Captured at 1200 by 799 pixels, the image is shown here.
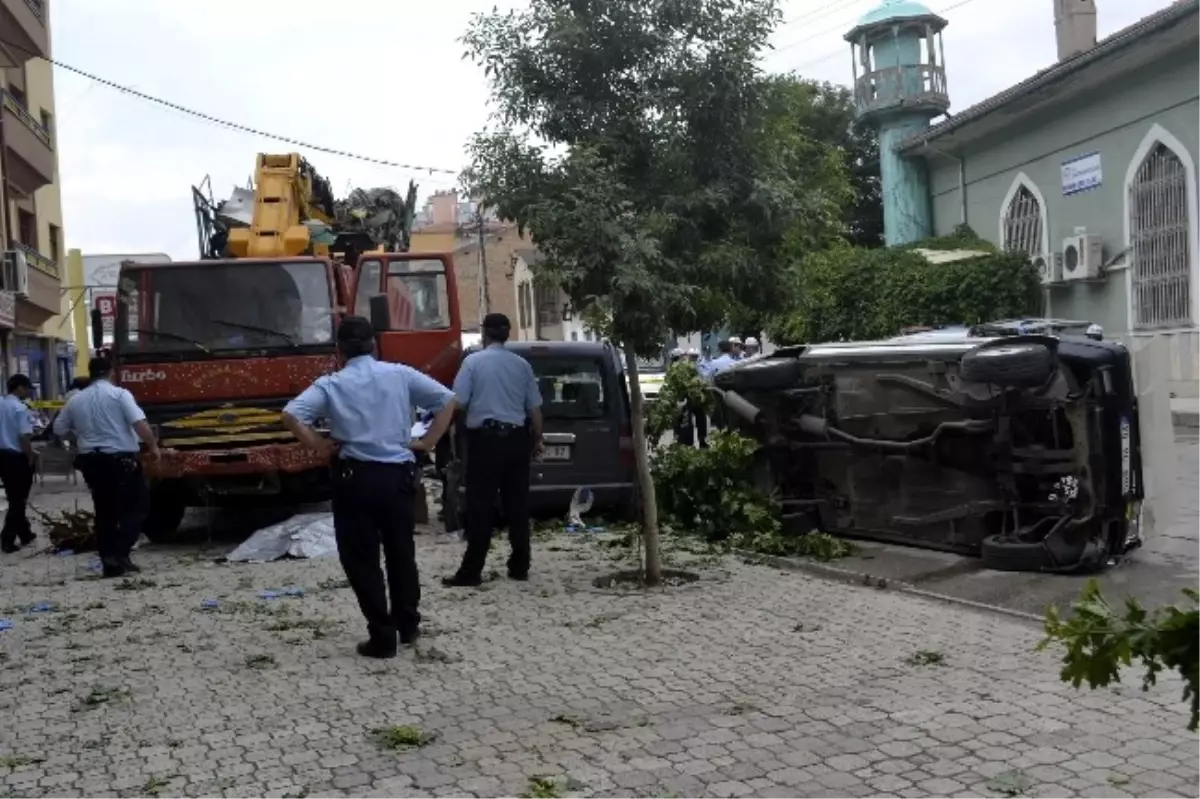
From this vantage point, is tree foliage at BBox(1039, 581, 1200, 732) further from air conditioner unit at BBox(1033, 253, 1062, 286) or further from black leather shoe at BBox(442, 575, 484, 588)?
air conditioner unit at BBox(1033, 253, 1062, 286)

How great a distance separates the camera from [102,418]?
9227 millimetres

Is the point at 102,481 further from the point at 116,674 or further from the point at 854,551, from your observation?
the point at 854,551

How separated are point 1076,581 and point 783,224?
2783mm

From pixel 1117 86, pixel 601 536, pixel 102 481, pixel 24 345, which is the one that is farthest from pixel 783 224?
pixel 24 345

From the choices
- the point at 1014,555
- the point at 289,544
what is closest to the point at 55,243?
the point at 289,544

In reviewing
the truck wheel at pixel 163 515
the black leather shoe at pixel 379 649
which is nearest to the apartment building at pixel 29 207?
the truck wheel at pixel 163 515

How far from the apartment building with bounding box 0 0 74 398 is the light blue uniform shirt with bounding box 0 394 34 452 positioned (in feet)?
37.2

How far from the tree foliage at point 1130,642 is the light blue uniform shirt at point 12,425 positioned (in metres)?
10.5

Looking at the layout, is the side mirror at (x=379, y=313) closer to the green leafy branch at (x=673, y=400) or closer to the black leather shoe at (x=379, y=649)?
the green leafy branch at (x=673, y=400)

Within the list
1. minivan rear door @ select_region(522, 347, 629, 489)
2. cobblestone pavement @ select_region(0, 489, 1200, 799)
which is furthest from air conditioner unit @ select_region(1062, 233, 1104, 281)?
cobblestone pavement @ select_region(0, 489, 1200, 799)

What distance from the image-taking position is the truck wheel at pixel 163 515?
11.4 m

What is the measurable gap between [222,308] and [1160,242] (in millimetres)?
16821

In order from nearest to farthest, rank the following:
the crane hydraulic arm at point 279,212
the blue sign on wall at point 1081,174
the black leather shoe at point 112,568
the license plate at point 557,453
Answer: the black leather shoe at point 112,568 → the license plate at point 557,453 → the crane hydraulic arm at point 279,212 → the blue sign on wall at point 1081,174

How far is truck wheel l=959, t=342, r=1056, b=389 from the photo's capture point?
24.0 feet
